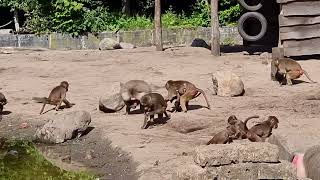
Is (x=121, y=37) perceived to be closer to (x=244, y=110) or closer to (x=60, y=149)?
(x=244, y=110)

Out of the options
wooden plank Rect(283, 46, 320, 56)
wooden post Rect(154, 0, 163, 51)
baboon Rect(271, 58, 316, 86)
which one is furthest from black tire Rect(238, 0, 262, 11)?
baboon Rect(271, 58, 316, 86)

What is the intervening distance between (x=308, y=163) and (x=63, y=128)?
213 inches

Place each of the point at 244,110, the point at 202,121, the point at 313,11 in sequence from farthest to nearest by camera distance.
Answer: the point at 313,11 → the point at 244,110 → the point at 202,121

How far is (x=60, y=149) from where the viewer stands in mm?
10883

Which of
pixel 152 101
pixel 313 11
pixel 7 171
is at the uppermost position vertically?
pixel 313 11

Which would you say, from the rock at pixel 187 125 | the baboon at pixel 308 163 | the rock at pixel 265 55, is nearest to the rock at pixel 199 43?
the rock at pixel 265 55

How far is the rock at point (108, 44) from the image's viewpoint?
2578cm

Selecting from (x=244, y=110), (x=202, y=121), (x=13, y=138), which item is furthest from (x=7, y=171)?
(x=244, y=110)

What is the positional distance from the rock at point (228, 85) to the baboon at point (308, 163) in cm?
689

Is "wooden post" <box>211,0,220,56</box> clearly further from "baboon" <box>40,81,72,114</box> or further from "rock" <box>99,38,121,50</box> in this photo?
"baboon" <box>40,81,72,114</box>

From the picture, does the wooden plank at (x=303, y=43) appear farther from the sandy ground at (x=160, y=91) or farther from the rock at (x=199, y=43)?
the rock at (x=199, y=43)

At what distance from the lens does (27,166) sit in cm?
973

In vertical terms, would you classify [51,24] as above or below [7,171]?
above

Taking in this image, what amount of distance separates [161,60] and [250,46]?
6026 millimetres
